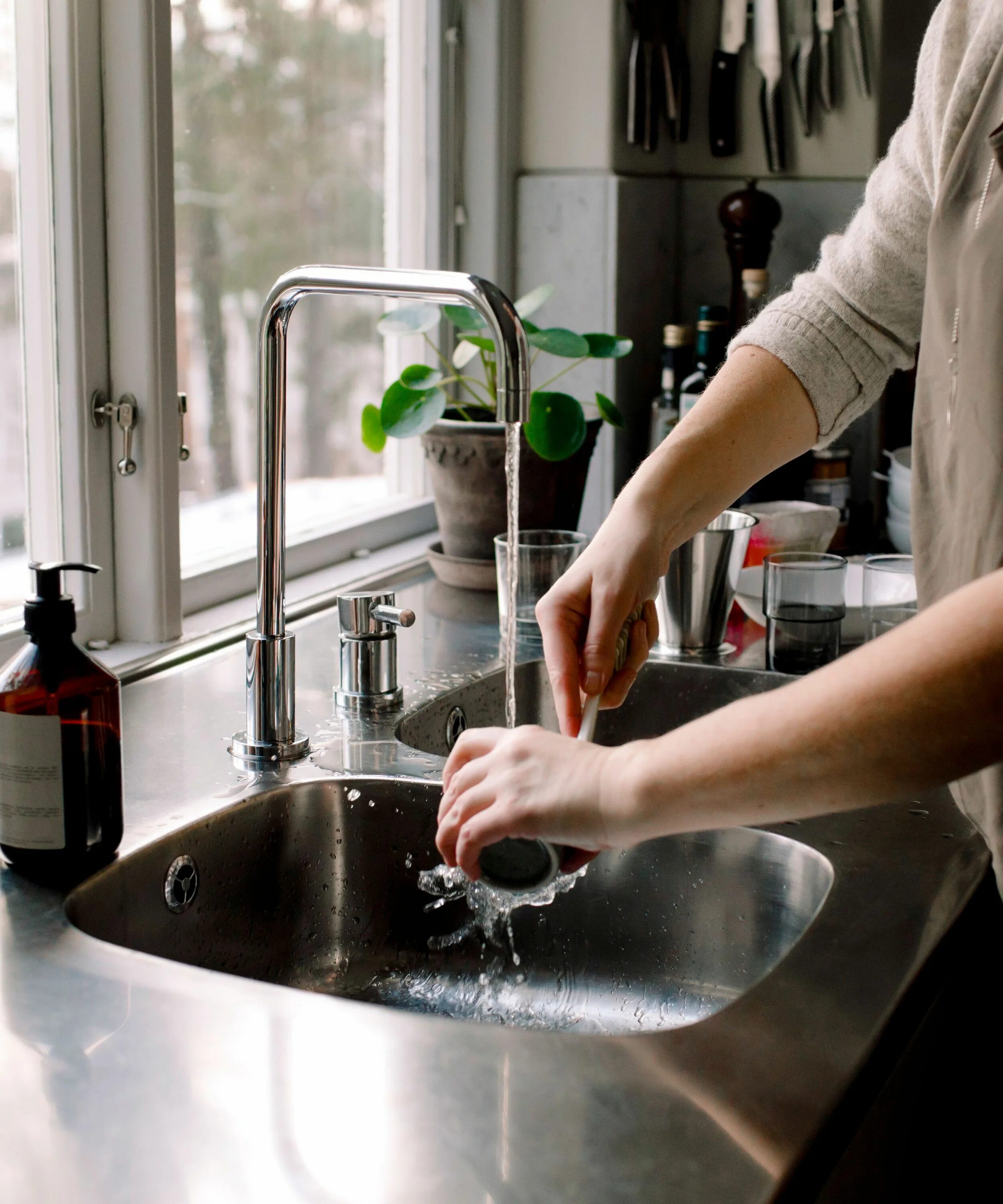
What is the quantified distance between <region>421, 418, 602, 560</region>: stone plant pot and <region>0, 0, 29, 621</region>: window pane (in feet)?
1.73

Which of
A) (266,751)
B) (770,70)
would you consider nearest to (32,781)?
(266,751)

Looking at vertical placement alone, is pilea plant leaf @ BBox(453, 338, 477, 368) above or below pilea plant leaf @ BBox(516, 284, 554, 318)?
below

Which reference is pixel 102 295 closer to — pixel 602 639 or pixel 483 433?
pixel 483 433

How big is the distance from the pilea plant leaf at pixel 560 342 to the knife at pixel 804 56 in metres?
0.74

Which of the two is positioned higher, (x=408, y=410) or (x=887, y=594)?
(x=408, y=410)

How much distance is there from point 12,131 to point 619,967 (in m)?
0.93

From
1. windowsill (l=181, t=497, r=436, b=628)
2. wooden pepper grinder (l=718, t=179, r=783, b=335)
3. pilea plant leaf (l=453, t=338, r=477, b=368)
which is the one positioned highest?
wooden pepper grinder (l=718, t=179, r=783, b=335)

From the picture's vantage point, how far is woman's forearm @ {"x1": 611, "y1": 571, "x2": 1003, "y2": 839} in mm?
540

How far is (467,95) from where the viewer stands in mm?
2064

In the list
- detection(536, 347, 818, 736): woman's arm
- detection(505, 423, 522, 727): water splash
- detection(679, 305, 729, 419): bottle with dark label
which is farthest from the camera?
detection(679, 305, 729, 419): bottle with dark label

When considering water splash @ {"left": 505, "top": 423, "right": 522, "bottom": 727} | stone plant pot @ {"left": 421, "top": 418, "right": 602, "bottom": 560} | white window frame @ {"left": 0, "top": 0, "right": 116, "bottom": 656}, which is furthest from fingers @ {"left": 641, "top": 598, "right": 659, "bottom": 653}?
stone plant pot @ {"left": 421, "top": 418, "right": 602, "bottom": 560}

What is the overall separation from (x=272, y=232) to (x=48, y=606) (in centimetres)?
96

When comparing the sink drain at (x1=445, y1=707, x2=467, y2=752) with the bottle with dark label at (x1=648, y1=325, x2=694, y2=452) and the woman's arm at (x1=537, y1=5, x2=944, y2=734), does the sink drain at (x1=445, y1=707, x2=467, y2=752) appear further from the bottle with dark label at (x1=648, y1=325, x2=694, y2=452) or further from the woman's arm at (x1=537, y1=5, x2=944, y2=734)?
the bottle with dark label at (x1=648, y1=325, x2=694, y2=452)

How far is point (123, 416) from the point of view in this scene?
1368 mm
